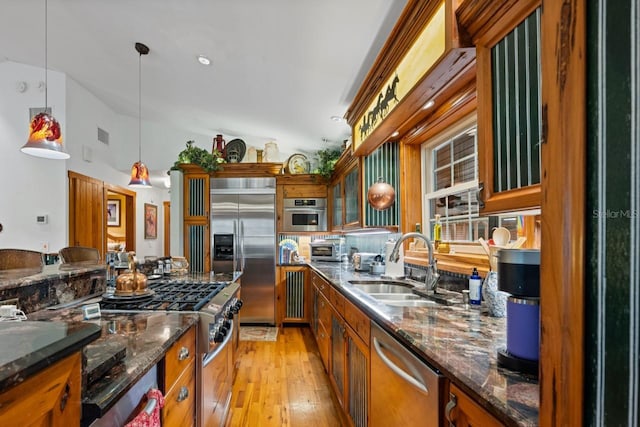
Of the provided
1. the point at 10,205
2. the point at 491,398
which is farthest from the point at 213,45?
the point at 10,205

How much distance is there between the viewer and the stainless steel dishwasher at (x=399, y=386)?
3.13 feet

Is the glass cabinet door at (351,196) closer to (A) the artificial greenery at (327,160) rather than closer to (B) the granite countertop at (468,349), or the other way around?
(A) the artificial greenery at (327,160)

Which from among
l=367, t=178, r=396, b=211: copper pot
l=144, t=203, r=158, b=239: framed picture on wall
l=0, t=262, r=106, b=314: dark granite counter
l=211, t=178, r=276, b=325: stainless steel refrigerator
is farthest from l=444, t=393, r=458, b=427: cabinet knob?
l=144, t=203, r=158, b=239: framed picture on wall

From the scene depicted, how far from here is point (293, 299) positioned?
14.6ft

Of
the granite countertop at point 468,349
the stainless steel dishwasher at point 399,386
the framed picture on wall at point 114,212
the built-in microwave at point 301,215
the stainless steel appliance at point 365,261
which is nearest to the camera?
the granite countertop at point 468,349

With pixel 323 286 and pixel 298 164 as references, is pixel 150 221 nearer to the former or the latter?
pixel 298 164

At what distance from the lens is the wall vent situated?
515cm

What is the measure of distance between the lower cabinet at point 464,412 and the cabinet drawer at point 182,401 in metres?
0.91

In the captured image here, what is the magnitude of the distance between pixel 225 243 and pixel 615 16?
4509 mm

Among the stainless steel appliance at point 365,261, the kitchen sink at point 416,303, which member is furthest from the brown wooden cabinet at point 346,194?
the kitchen sink at point 416,303

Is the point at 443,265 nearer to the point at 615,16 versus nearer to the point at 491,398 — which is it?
the point at 491,398

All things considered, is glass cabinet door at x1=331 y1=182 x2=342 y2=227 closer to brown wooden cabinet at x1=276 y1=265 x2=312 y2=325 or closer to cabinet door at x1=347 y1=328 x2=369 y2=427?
brown wooden cabinet at x1=276 y1=265 x2=312 y2=325

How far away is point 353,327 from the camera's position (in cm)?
192

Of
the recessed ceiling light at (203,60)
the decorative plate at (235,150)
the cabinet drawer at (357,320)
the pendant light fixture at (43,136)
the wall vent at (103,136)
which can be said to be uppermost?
the recessed ceiling light at (203,60)
